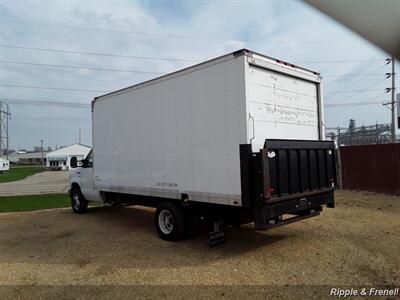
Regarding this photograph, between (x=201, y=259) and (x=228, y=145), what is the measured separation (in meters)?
1.96

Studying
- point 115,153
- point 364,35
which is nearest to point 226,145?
point 115,153

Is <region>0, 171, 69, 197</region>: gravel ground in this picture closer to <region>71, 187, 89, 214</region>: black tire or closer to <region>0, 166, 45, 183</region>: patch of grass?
<region>0, 166, 45, 183</region>: patch of grass

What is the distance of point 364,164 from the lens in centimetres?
1576

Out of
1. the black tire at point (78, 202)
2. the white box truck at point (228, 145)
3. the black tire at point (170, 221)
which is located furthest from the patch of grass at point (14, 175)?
the black tire at point (170, 221)

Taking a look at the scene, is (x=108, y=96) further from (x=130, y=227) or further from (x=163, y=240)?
(x=163, y=240)

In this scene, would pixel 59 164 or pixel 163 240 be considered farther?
pixel 59 164

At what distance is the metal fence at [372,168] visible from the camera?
47.4ft

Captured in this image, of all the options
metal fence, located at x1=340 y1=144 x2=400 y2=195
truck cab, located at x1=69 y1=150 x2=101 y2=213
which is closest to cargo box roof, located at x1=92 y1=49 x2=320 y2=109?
truck cab, located at x1=69 y1=150 x2=101 y2=213

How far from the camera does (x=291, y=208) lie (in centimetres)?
662

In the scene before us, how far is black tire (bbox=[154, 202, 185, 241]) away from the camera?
7543 millimetres

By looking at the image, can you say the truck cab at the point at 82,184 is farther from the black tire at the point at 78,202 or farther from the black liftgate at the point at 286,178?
the black liftgate at the point at 286,178

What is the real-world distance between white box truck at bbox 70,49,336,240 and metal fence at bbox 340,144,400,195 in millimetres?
7938

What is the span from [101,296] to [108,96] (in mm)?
5781

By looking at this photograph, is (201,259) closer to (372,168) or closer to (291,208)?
(291,208)
